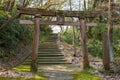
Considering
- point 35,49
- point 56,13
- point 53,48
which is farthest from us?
point 53,48

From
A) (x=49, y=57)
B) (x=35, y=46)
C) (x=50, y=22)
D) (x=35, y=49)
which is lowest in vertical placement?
(x=49, y=57)

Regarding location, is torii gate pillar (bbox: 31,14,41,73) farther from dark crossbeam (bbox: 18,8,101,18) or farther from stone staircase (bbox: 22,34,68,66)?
stone staircase (bbox: 22,34,68,66)

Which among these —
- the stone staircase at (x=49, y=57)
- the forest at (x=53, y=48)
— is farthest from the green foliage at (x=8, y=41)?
the stone staircase at (x=49, y=57)

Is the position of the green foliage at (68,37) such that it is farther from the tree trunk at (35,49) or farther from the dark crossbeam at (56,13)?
the tree trunk at (35,49)

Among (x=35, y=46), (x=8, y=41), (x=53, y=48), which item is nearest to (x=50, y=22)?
(x=35, y=46)

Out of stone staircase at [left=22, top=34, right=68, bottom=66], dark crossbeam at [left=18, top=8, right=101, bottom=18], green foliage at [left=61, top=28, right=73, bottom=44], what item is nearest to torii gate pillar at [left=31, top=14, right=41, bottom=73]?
dark crossbeam at [left=18, top=8, right=101, bottom=18]

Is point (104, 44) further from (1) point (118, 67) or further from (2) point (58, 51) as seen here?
(2) point (58, 51)

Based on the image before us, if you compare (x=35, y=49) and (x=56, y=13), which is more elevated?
(x=56, y=13)

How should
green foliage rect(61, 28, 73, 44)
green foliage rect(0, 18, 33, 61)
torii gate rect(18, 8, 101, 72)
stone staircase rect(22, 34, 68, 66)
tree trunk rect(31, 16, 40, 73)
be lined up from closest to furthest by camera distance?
tree trunk rect(31, 16, 40, 73) → torii gate rect(18, 8, 101, 72) → green foliage rect(0, 18, 33, 61) → stone staircase rect(22, 34, 68, 66) → green foliage rect(61, 28, 73, 44)

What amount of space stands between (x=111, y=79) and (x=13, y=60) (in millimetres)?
6421

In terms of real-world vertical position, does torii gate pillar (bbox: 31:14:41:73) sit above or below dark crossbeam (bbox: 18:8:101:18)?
below

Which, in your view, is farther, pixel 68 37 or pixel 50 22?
pixel 68 37

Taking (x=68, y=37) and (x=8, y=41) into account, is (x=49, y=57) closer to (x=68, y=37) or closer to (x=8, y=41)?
(x=8, y=41)

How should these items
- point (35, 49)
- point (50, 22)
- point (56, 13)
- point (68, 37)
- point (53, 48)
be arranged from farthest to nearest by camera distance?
point (68, 37), point (53, 48), point (50, 22), point (56, 13), point (35, 49)
